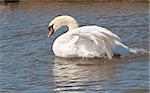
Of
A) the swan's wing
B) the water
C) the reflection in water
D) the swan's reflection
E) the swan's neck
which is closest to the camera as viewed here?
the reflection in water

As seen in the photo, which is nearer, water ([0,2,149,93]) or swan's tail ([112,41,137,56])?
water ([0,2,149,93])

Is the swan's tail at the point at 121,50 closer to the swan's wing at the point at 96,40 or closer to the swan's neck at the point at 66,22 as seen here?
the swan's wing at the point at 96,40

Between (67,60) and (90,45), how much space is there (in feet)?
1.50

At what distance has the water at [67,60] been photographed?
7445mm

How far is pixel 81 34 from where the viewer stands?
30.9 ft

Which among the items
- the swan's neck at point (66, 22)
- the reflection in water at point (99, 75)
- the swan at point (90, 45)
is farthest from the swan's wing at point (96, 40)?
the swan's neck at point (66, 22)

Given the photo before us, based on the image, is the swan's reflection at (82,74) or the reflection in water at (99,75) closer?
the reflection in water at (99,75)

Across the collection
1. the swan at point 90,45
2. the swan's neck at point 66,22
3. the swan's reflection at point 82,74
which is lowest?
the swan's reflection at point 82,74

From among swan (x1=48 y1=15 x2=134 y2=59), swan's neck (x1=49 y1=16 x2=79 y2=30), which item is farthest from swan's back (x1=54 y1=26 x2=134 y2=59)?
swan's neck (x1=49 y1=16 x2=79 y2=30)

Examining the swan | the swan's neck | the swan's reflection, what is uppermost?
the swan's neck

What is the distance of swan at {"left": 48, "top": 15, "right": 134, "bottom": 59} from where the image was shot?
9359mm

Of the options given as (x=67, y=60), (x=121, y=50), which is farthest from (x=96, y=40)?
(x=67, y=60)

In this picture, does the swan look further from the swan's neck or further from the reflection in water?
the swan's neck

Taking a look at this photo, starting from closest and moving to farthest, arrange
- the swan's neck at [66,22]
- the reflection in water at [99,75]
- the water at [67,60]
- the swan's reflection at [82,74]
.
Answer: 1. the reflection in water at [99,75]
2. the swan's reflection at [82,74]
3. the water at [67,60]
4. the swan's neck at [66,22]
